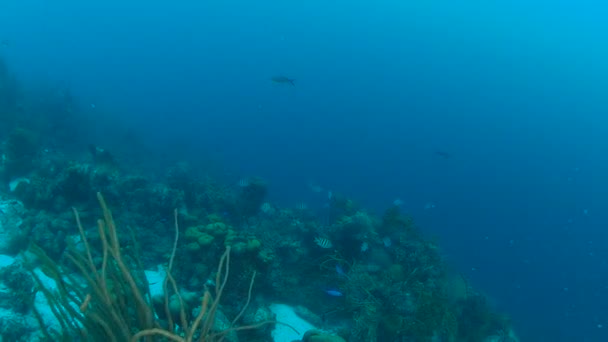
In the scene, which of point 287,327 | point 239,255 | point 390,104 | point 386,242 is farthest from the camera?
point 390,104

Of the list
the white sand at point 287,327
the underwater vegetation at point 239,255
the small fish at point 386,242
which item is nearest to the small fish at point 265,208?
the underwater vegetation at point 239,255

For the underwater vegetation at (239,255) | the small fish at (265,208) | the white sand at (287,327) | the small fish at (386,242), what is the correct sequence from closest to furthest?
the underwater vegetation at (239,255)
the white sand at (287,327)
the small fish at (386,242)
the small fish at (265,208)

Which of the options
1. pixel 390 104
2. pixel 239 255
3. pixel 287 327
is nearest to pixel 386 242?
pixel 287 327

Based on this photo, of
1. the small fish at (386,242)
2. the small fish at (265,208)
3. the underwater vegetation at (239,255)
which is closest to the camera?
the underwater vegetation at (239,255)

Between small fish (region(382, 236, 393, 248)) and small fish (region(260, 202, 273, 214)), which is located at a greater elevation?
small fish (region(382, 236, 393, 248))

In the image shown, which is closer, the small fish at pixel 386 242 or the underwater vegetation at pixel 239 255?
the underwater vegetation at pixel 239 255

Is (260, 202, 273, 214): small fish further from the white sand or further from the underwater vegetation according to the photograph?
the white sand

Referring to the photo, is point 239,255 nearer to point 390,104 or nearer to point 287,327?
point 287,327

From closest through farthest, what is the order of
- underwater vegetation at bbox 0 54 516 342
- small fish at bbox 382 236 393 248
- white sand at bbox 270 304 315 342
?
underwater vegetation at bbox 0 54 516 342
white sand at bbox 270 304 315 342
small fish at bbox 382 236 393 248

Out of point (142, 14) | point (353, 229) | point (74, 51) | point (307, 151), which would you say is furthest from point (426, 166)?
point (142, 14)

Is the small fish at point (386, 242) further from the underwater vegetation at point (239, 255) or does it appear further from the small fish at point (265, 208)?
the small fish at point (265, 208)

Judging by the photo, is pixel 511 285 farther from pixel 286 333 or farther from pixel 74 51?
pixel 74 51

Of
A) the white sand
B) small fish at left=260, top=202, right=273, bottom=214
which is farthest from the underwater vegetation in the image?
the white sand

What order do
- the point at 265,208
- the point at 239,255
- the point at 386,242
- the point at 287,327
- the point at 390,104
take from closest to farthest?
1. the point at 239,255
2. the point at 287,327
3. the point at 386,242
4. the point at 265,208
5. the point at 390,104
